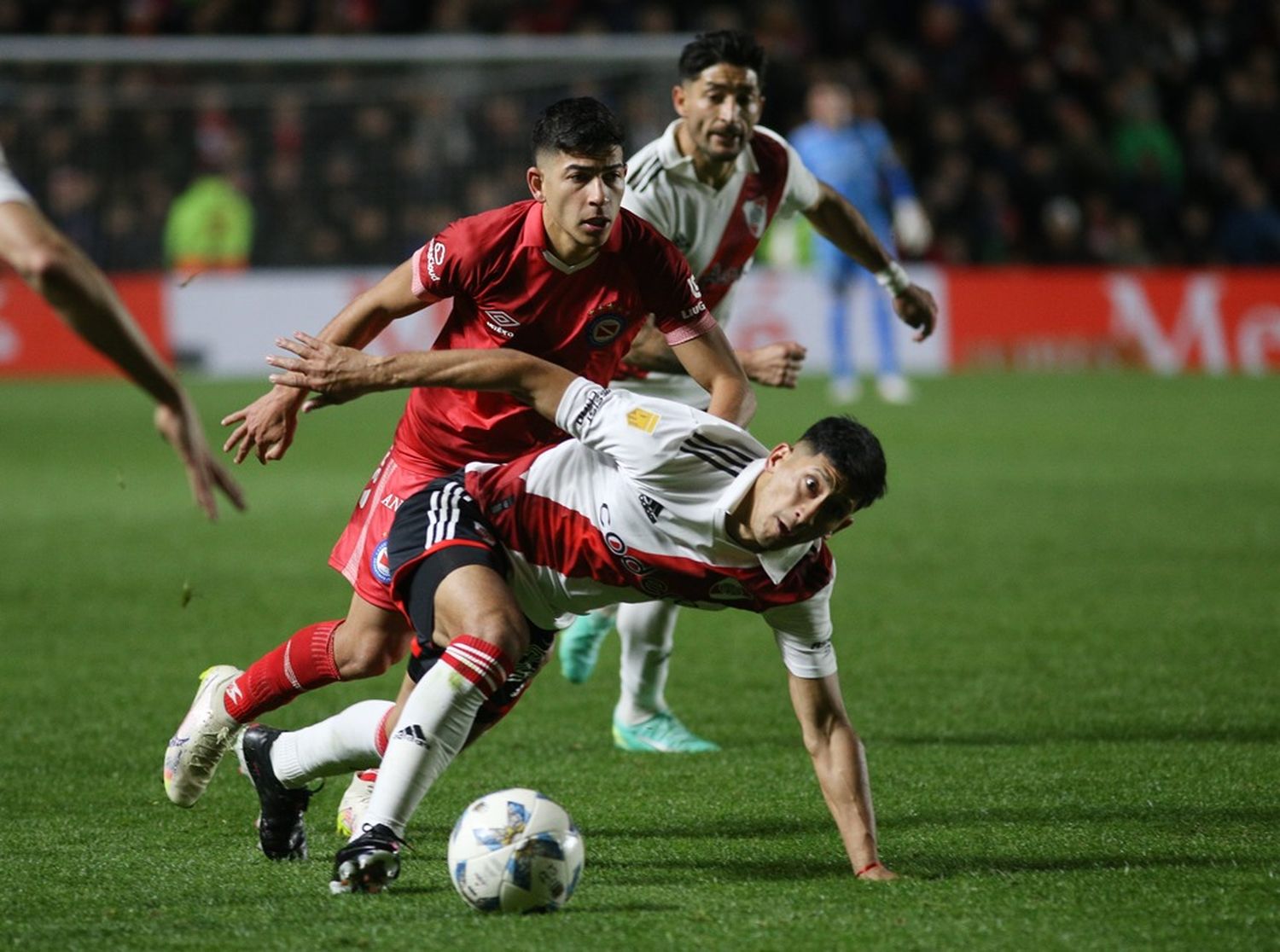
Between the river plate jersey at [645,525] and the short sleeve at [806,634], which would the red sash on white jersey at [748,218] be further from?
the short sleeve at [806,634]

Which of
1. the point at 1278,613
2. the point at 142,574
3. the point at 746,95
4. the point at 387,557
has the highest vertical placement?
the point at 746,95

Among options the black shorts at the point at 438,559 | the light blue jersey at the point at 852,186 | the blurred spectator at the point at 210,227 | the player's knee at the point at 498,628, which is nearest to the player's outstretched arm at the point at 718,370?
the black shorts at the point at 438,559

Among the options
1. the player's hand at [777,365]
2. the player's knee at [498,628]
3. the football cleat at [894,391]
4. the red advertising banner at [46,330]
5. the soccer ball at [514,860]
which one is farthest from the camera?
the red advertising banner at [46,330]

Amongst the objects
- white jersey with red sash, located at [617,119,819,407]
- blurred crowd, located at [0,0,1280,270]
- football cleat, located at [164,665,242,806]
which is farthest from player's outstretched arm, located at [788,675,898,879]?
blurred crowd, located at [0,0,1280,270]

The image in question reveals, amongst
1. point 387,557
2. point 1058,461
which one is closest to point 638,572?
point 387,557

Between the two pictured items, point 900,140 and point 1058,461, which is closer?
point 1058,461

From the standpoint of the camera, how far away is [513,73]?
1894 cm

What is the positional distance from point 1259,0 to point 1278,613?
17.8 meters

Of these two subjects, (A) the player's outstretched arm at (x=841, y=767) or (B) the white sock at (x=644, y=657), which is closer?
(A) the player's outstretched arm at (x=841, y=767)

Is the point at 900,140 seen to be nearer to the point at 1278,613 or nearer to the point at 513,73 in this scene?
the point at 513,73

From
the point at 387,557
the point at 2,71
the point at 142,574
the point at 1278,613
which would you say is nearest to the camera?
the point at 387,557

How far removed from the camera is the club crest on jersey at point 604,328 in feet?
16.3

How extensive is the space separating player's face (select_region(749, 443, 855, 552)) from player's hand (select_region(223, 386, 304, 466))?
3.68 feet

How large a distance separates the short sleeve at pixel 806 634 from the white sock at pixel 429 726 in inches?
26.7
